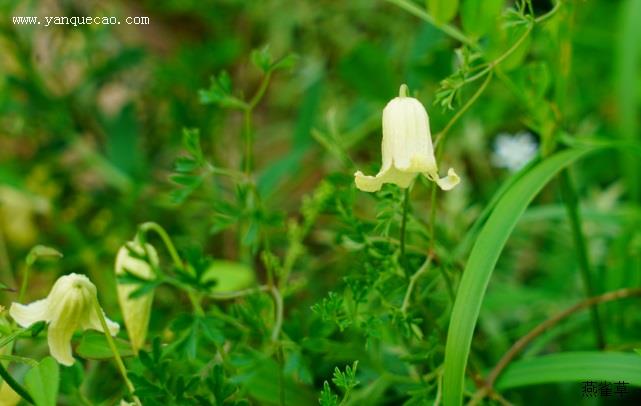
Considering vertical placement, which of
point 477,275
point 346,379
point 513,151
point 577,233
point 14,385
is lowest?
point 14,385

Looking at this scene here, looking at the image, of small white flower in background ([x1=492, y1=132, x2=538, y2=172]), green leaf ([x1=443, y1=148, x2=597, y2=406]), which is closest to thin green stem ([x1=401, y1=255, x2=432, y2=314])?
green leaf ([x1=443, y1=148, x2=597, y2=406])

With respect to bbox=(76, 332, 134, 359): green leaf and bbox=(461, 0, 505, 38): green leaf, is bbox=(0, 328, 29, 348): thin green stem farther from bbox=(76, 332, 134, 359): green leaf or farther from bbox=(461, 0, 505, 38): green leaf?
bbox=(461, 0, 505, 38): green leaf

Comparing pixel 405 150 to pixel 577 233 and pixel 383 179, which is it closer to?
pixel 383 179

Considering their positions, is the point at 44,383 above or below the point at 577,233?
below

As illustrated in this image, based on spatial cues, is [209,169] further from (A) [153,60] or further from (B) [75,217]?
(A) [153,60]

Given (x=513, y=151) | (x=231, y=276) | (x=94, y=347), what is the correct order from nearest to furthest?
1. (x=94, y=347)
2. (x=231, y=276)
3. (x=513, y=151)

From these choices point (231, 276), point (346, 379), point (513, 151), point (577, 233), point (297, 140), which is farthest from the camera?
point (513, 151)

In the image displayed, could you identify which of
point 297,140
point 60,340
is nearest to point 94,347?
point 60,340
